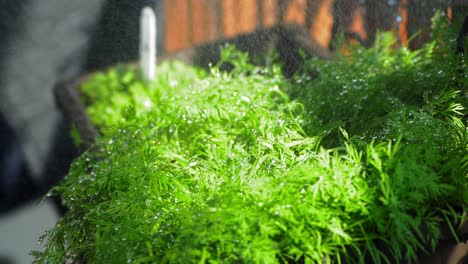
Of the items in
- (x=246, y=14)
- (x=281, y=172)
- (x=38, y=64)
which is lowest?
(x=38, y=64)

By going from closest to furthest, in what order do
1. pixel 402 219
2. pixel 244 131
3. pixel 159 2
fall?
pixel 402 219 → pixel 244 131 → pixel 159 2

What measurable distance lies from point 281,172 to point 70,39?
170 centimetres

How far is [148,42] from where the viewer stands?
1991 millimetres

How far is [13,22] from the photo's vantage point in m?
2.37

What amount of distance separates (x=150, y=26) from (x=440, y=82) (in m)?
0.92

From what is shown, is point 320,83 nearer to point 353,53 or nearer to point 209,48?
point 353,53

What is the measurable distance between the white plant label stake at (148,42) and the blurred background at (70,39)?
0.03 meters

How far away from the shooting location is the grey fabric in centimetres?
240

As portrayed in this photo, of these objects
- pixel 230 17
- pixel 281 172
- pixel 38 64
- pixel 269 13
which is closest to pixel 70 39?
pixel 38 64

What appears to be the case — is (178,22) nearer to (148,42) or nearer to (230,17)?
(148,42)

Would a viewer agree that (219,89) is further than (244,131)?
Yes

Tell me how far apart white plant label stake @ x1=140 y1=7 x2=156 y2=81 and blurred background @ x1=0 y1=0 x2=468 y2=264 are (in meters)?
0.03

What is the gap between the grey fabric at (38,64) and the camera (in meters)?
2.40

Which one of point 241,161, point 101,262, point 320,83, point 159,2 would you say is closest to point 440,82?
point 320,83
